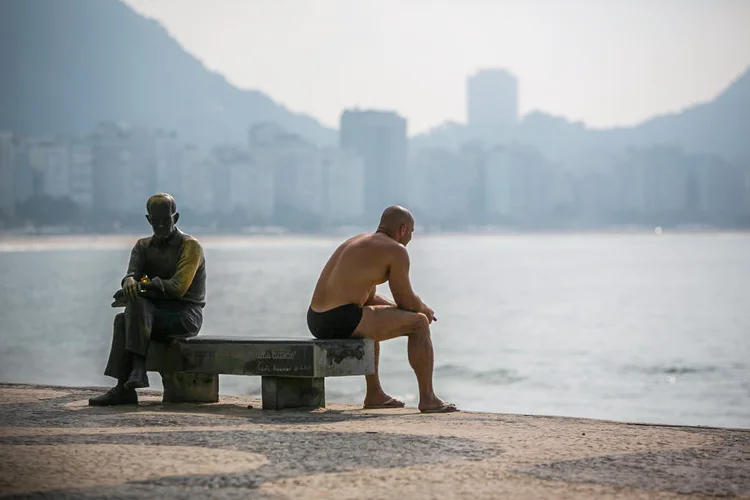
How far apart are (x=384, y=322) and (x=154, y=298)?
5.38ft

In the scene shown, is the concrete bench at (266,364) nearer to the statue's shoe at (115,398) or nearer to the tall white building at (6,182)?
the statue's shoe at (115,398)

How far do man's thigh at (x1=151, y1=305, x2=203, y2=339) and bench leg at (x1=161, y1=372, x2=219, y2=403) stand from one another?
0.35 metres

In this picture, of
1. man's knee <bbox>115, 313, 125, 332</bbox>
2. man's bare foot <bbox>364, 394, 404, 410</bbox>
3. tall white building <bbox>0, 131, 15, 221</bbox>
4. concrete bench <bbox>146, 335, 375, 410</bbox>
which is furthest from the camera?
tall white building <bbox>0, 131, 15, 221</bbox>

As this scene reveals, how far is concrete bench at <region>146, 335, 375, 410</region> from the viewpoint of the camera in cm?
805

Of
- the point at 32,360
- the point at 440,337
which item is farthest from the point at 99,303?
the point at 32,360

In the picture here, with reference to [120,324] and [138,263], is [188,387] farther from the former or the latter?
[138,263]

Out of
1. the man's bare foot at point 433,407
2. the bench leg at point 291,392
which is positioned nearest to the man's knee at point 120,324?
the bench leg at point 291,392

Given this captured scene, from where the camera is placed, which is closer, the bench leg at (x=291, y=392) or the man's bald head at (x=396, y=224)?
the bench leg at (x=291, y=392)

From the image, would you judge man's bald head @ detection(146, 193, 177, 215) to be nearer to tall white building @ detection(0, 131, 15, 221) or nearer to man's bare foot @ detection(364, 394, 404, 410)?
man's bare foot @ detection(364, 394, 404, 410)

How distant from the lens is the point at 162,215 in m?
8.59

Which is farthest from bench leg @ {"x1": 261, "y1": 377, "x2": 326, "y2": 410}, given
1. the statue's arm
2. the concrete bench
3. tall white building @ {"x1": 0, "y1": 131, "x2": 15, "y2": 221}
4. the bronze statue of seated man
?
tall white building @ {"x1": 0, "y1": 131, "x2": 15, "y2": 221}

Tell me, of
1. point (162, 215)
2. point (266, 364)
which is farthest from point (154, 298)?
point (266, 364)

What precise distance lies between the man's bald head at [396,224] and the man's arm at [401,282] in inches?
9.3

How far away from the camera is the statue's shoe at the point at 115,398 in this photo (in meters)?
8.39
